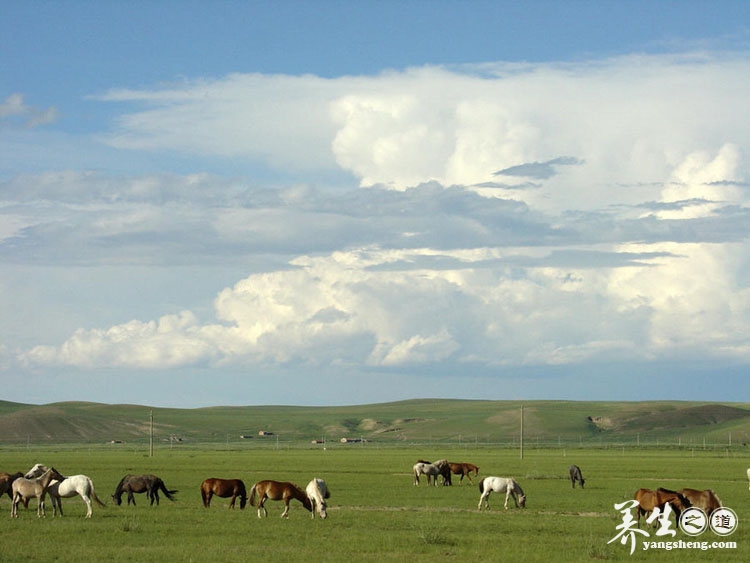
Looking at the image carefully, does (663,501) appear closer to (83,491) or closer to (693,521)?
(693,521)

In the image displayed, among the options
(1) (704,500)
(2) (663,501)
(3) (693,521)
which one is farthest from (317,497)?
(1) (704,500)

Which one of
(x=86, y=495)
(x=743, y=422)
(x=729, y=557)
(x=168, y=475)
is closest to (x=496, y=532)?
(x=729, y=557)

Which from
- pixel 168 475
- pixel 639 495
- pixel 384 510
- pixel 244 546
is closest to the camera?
pixel 244 546

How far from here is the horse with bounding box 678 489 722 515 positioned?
28672 millimetres

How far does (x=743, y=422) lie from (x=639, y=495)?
181963 mm

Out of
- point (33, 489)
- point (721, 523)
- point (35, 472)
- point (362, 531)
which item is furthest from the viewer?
point (35, 472)

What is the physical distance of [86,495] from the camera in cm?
3156

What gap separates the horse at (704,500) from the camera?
2867 cm

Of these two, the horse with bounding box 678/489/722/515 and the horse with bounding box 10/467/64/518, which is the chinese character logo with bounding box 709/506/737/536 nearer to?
the horse with bounding box 678/489/722/515

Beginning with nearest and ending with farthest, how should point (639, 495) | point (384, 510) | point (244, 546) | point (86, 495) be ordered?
point (244, 546)
point (639, 495)
point (86, 495)
point (384, 510)

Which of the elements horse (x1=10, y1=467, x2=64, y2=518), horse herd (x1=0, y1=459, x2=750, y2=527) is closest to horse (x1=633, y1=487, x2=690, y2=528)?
horse herd (x1=0, y1=459, x2=750, y2=527)

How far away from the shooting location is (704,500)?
94.2 ft

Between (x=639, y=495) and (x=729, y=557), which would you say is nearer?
(x=729, y=557)

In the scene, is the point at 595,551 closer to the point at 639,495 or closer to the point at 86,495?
the point at 639,495
